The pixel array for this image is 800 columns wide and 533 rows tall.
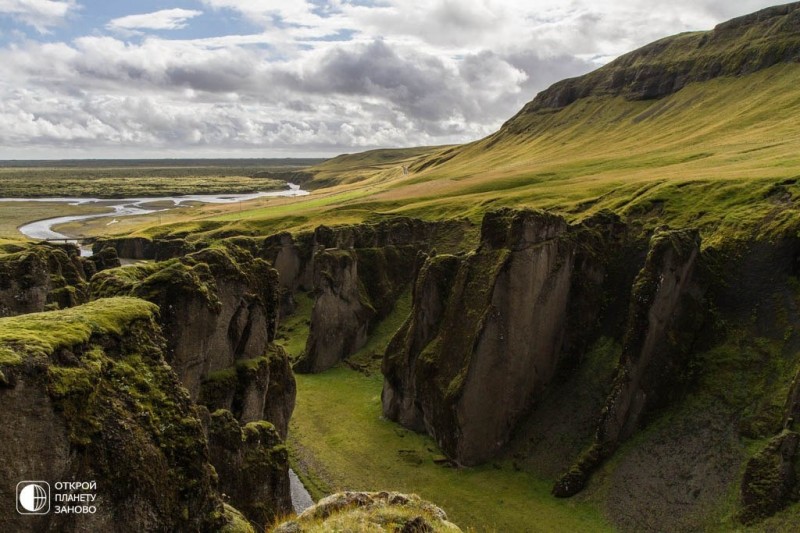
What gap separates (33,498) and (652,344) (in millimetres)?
43681

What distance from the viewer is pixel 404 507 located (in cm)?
1934

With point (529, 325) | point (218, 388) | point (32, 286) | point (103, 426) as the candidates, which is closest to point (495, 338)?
point (529, 325)

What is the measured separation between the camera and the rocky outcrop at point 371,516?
17.6m

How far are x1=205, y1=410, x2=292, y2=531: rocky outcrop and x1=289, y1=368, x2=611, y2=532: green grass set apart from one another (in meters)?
12.8

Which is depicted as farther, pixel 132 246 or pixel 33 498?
pixel 132 246

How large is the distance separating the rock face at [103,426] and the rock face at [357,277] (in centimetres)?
5450

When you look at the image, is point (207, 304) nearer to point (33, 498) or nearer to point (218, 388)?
point (218, 388)

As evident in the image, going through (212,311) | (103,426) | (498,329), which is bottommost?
(498,329)

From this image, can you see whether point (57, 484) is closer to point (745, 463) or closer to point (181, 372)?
point (181, 372)

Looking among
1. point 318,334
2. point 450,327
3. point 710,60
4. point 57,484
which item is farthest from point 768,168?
point 710,60

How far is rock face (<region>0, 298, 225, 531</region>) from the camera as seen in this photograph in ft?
50.2

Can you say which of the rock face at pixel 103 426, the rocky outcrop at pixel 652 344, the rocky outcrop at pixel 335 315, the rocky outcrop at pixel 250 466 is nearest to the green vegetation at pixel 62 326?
the rock face at pixel 103 426

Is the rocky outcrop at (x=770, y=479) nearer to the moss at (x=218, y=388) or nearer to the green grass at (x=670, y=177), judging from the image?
the green grass at (x=670, y=177)

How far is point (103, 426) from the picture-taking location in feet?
55.4
